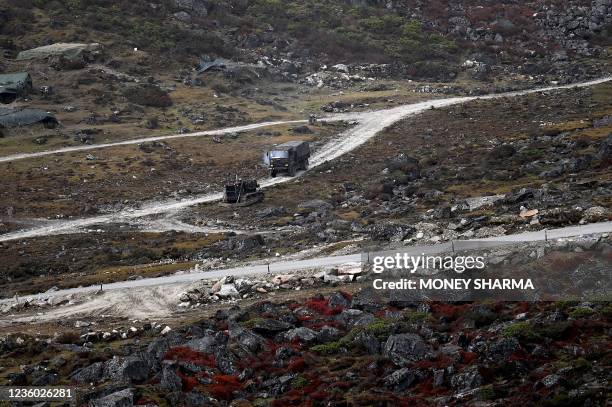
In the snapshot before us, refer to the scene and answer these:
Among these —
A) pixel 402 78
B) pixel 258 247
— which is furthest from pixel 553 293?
pixel 402 78

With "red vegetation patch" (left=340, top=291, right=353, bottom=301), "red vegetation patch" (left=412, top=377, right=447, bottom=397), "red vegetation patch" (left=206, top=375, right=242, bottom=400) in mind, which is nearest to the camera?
"red vegetation patch" (left=412, top=377, right=447, bottom=397)

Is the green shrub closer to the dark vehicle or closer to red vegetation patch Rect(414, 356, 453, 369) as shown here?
red vegetation patch Rect(414, 356, 453, 369)

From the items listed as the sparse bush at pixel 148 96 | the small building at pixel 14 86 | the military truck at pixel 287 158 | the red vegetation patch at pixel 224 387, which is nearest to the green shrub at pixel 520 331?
the red vegetation patch at pixel 224 387

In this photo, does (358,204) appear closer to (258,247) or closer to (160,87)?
(258,247)

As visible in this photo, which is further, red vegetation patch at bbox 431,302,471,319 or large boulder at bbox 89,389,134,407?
red vegetation patch at bbox 431,302,471,319

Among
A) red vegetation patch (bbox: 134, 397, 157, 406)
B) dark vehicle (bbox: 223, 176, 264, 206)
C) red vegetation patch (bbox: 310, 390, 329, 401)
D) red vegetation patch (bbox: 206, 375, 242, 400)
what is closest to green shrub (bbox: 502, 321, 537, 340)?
red vegetation patch (bbox: 310, 390, 329, 401)

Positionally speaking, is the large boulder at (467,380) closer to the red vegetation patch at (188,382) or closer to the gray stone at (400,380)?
the gray stone at (400,380)
